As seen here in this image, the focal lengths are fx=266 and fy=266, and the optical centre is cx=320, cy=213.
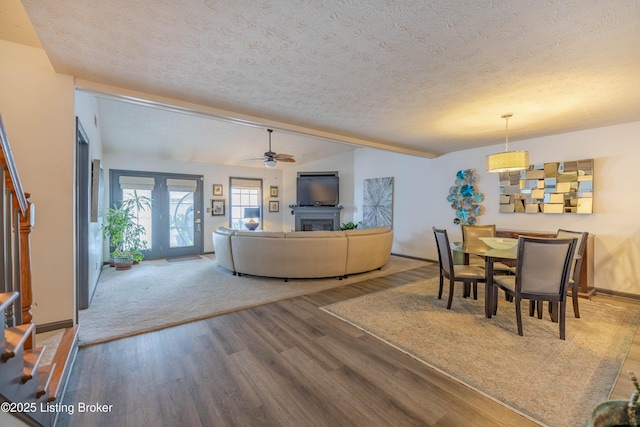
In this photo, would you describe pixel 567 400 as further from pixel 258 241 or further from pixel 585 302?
pixel 258 241

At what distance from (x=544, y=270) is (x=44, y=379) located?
3.85m

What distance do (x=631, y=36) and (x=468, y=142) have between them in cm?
301

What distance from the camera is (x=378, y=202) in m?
6.90

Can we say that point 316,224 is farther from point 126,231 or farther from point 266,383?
point 266,383

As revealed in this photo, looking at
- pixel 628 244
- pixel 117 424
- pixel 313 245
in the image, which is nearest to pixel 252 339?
pixel 117 424

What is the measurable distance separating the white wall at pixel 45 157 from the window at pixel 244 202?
195 inches

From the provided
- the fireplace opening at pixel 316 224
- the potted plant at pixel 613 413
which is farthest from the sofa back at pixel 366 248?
the potted plant at pixel 613 413

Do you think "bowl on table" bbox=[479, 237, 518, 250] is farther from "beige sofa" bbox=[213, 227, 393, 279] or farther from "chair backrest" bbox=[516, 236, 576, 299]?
"beige sofa" bbox=[213, 227, 393, 279]

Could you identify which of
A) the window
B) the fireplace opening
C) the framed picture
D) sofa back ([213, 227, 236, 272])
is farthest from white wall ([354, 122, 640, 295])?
the framed picture

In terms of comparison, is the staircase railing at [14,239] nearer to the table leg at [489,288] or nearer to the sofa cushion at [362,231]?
the sofa cushion at [362,231]

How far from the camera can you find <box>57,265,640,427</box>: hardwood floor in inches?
61.9

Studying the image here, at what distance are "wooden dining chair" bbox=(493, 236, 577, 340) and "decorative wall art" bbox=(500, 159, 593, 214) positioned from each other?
224 cm

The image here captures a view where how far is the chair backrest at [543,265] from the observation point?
2.47 m

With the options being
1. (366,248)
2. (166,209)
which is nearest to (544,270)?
(366,248)
